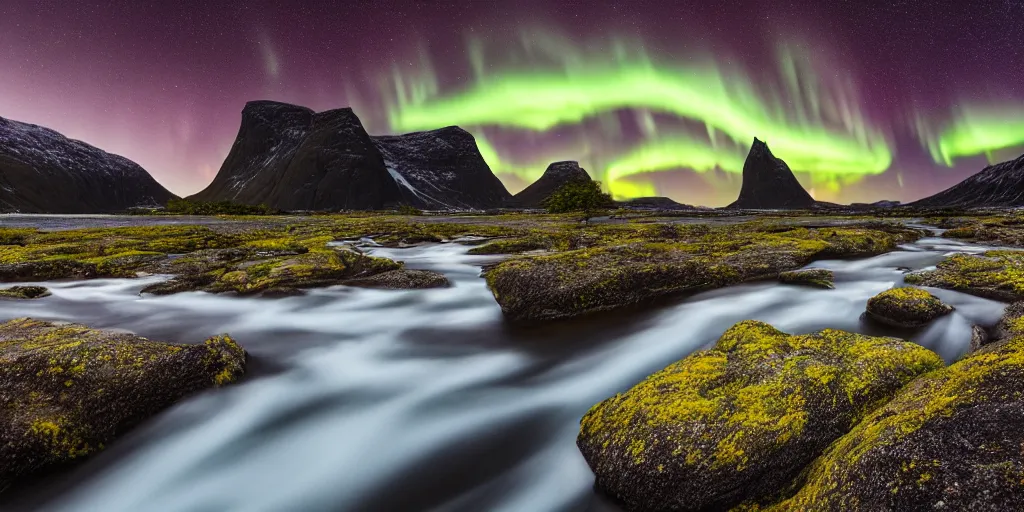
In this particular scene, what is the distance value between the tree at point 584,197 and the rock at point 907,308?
39.3 m

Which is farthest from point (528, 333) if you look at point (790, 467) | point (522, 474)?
point (790, 467)

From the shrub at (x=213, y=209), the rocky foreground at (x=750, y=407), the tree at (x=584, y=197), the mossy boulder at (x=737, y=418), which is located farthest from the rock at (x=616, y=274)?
the shrub at (x=213, y=209)

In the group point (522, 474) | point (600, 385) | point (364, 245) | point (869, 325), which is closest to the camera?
point (522, 474)

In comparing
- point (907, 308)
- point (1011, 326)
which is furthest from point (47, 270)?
point (1011, 326)

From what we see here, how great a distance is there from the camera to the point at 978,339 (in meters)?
5.37

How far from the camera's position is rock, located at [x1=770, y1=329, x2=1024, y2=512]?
2039mm

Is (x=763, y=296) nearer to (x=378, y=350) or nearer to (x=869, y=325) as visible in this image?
(x=869, y=325)

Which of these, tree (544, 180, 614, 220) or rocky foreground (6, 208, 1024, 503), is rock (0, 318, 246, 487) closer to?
rocky foreground (6, 208, 1024, 503)

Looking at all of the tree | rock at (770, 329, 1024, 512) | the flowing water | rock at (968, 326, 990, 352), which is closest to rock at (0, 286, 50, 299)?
the flowing water

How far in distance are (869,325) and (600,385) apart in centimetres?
460

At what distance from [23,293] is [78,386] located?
28.1ft

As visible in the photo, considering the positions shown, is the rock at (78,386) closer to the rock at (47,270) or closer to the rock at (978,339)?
the rock at (47,270)

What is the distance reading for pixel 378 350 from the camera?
794 cm

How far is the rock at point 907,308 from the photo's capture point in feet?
21.6
